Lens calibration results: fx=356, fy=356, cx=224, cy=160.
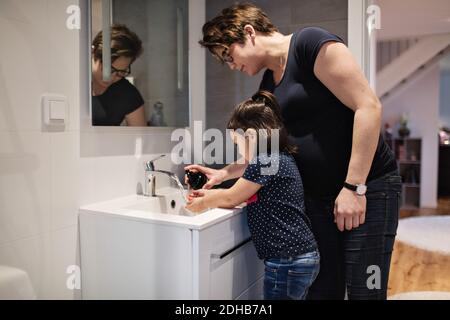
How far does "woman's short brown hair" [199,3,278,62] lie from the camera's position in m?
1.09

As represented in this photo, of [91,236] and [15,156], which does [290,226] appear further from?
[15,156]

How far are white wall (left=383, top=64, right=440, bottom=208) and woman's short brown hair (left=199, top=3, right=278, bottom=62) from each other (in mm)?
3779

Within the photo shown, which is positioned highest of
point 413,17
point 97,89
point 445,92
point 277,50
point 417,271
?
point 413,17

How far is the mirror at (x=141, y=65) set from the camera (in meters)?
1.23

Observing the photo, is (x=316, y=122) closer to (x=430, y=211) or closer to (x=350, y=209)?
(x=350, y=209)

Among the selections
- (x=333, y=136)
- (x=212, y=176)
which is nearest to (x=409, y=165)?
(x=212, y=176)

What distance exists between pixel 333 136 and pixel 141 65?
824 millimetres

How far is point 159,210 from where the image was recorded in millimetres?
1389

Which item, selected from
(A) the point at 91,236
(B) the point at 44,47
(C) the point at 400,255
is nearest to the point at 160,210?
(A) the point at 91,236

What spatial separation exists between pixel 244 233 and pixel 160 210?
14.7 inches

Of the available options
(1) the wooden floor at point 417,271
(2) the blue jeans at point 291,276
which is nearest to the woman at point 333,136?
(2) the blue jeans at point 291,276

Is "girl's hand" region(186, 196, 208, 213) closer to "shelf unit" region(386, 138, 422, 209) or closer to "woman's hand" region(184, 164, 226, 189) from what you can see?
"woman's hand" region(184, 164, 226, 189)

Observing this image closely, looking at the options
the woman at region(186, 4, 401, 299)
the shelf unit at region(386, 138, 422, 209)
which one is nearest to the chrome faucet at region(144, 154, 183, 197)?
the woman at region(186, 4, 401, 299)

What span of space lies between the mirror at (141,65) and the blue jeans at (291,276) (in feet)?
2.50
